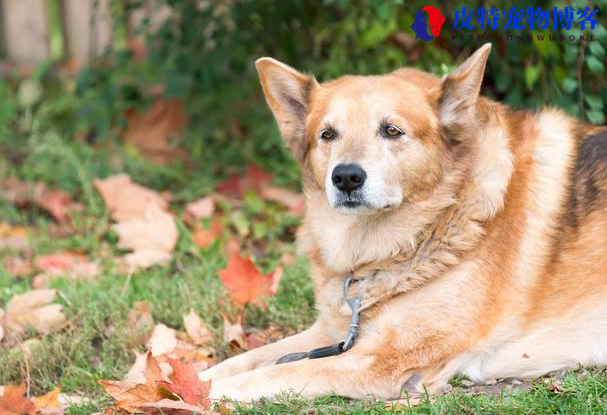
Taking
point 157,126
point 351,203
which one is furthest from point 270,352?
point 157,126

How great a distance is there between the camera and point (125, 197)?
591cm

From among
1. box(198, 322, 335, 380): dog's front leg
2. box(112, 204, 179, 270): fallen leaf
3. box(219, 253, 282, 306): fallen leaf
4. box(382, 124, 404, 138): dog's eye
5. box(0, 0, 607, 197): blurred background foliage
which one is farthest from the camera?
box(0, 0, 607, 197): blurred background foliage

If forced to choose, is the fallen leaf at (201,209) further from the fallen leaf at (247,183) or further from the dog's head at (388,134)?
the dog's head at (388,134)

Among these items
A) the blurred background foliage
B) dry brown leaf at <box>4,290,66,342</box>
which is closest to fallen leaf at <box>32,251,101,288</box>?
dry brown leaf at <box>4,290,66,342</box>

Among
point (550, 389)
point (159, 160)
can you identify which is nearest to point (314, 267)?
point (550, 389)

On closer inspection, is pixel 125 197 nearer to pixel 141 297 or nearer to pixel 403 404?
pixel 141 297

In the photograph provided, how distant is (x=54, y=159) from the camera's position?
6906mm

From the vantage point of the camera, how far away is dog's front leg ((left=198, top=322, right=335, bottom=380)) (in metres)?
3.85

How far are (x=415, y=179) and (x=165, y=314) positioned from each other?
159cm

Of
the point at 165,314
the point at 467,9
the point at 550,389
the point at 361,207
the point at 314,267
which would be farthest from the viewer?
the point at 467,9

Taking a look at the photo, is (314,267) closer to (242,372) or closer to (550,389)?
(242,372)

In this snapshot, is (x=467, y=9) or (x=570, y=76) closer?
(x=570, y=76)

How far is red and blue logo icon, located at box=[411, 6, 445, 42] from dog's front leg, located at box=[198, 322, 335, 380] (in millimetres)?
2707

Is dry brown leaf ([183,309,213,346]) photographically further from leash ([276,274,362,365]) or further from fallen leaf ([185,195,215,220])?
fallen leaf ([185,195,215,220])
